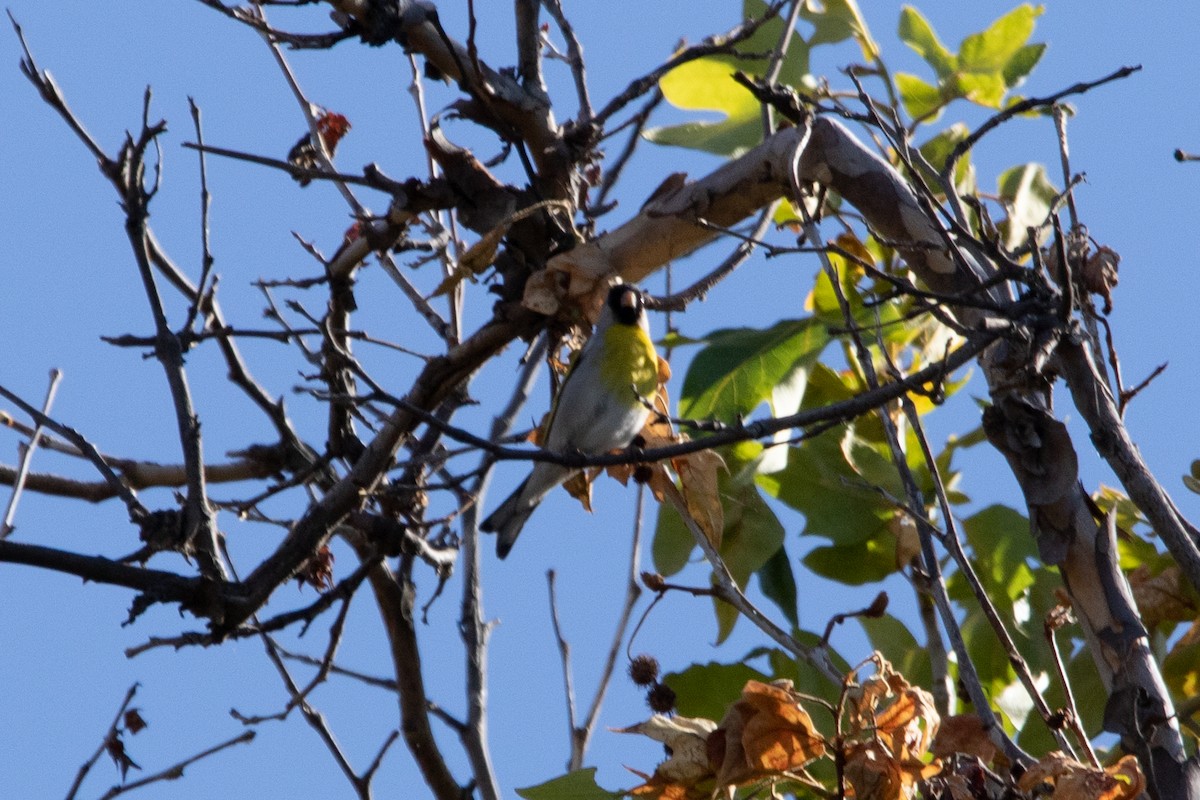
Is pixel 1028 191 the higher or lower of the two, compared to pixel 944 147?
lower

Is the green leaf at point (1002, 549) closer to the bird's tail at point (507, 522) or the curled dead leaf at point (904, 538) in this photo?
the curled dead leaf at point (904, 538)

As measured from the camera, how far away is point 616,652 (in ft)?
10.9

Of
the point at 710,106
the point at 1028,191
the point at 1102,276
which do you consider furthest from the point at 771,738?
the point at 1028,191

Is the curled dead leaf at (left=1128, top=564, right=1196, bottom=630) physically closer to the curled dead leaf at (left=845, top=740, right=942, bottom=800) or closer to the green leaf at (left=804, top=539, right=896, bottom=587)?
the green leaf at (left=804, top=539, right=896, bottom=587)

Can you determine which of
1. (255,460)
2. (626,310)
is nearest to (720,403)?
(626,310)

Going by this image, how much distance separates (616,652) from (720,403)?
2.62 feet

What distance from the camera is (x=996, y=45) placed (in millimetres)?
3312

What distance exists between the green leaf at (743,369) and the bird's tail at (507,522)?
0.73 meters

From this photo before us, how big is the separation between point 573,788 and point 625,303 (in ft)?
4.39

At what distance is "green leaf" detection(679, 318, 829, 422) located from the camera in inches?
116

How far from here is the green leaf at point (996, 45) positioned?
3307 mm

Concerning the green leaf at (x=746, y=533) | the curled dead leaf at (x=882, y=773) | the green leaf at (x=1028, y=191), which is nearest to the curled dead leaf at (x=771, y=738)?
the curled dead leaf at (x=882, y=773)

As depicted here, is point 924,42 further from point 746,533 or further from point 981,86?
point 746,533

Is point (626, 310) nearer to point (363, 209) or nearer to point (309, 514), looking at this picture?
point (363, 209)
